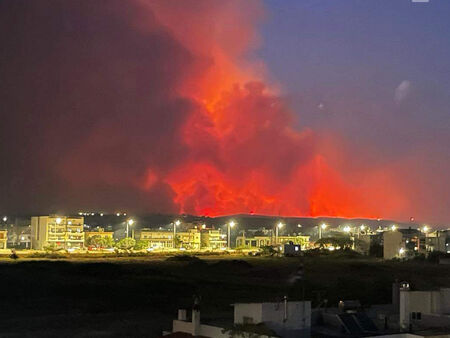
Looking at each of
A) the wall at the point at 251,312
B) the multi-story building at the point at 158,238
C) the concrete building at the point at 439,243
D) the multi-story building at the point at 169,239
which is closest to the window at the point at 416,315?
the wall at the point at 251,312

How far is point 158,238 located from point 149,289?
54607mm

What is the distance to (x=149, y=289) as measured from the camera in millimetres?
30922

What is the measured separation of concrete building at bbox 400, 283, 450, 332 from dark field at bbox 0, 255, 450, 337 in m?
3.49

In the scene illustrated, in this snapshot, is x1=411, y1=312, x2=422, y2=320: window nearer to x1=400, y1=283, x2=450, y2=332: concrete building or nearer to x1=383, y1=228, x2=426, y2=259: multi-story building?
x1=400, y1=283, x2=450, y2=332: concrete building

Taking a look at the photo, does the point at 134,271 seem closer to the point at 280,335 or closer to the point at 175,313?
the point at 175,313

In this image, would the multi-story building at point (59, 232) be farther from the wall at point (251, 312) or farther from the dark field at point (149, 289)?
the wall at point (251, 312)

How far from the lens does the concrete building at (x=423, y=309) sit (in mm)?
13531

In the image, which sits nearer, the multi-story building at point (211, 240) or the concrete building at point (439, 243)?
the concrete building at point (439, 243)

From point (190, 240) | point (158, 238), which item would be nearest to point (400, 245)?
point (190, 240)

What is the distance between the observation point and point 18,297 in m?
28.0

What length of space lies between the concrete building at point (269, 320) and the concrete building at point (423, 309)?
6.67 feet

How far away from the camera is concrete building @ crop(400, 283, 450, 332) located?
13531 mm

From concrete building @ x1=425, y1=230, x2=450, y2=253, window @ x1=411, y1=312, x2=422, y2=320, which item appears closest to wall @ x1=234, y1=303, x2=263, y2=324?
window @ x1=411, y1=312, x2=422, y2=320

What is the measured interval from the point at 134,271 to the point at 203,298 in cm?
1152
